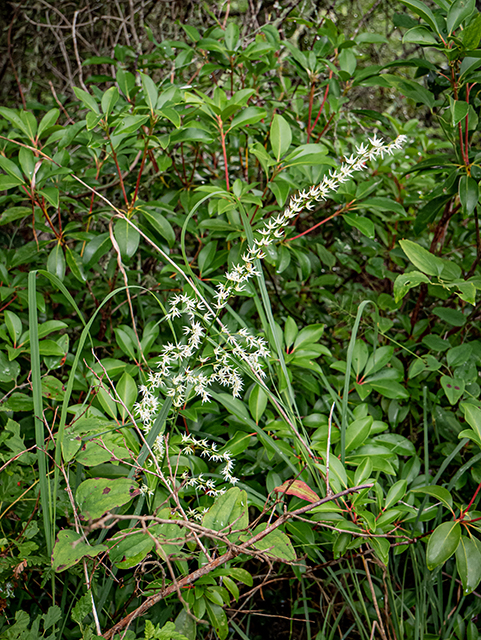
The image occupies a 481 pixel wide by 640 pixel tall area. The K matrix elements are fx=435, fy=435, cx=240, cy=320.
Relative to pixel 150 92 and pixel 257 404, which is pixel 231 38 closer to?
pixel 150 92

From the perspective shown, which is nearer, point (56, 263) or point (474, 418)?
point (474, 418)

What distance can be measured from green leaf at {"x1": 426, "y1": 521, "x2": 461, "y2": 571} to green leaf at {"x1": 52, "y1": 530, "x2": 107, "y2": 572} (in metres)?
0.58

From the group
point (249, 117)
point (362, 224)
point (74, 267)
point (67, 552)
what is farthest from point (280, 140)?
point (67, 552)

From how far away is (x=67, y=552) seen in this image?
63cm

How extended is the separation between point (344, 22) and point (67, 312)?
2.29m

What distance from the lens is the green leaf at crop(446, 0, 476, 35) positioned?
100cm

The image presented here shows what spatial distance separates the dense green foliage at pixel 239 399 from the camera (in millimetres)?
770

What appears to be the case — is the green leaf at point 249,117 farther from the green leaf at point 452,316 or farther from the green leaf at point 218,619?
the green leaf at point 218,619

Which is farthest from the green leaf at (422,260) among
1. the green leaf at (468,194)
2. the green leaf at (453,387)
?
the green leaf at (453,387)

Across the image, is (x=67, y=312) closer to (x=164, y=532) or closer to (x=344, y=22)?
(x=164, y=532)

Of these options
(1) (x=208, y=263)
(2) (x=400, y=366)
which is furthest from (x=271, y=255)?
(2) (x=400, y=366)

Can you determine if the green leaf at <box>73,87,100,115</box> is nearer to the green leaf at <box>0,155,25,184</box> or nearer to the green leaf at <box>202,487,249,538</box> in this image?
the green leaf at <box>0,155,25,184</box>

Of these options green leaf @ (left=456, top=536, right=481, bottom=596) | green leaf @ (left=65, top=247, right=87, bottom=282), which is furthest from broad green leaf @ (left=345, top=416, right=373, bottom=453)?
green leaf @ (left=65, top=247, right=87, bottom=282)

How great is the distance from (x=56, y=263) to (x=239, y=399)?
0.59m
